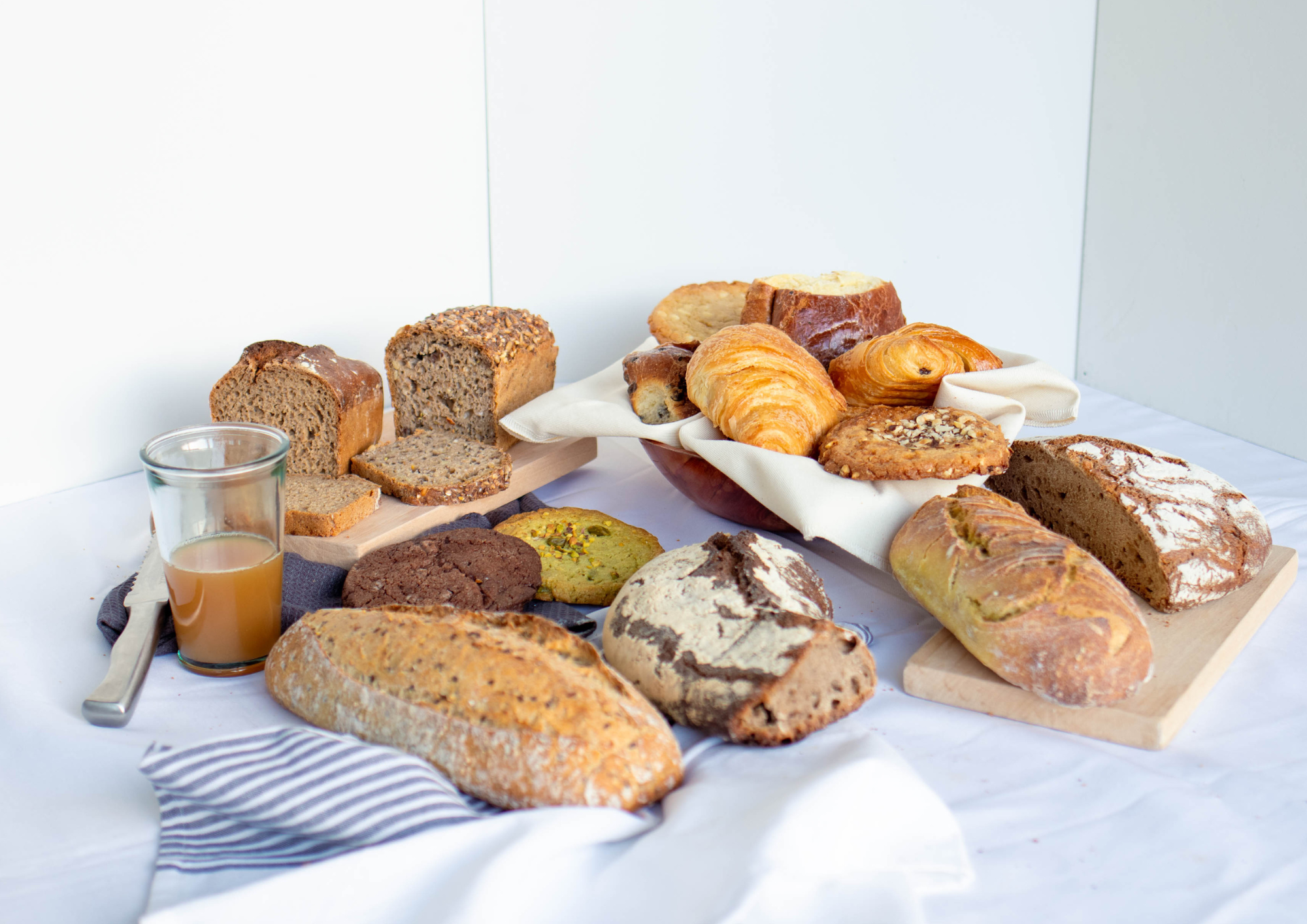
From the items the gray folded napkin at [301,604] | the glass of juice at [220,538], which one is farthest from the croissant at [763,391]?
the glass of juice at [220,538]

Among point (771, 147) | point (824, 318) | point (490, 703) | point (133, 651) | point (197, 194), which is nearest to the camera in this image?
point (490, 703)

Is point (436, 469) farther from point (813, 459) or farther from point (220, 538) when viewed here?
point (813, 459)

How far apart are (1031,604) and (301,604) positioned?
1068 mm

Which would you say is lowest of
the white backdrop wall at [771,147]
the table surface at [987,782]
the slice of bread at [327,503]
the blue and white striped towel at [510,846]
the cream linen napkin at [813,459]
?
the table surface at [987,782]

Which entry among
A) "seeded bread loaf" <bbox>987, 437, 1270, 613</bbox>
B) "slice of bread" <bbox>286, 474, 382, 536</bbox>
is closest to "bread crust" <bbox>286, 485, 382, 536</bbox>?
"slice of bread" <bbox>286, 474, 382, 536</bbox>

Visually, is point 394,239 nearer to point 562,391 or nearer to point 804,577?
point 562,391

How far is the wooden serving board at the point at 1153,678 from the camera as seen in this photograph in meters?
1.23

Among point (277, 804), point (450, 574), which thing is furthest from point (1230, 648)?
point (277, 804)

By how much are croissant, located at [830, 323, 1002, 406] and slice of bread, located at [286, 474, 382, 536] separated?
923mm

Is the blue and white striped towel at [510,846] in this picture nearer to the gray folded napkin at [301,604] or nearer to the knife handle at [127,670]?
the knife handle at [127,670]

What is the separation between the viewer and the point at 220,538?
1.36 meters

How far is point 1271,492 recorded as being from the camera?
220cm

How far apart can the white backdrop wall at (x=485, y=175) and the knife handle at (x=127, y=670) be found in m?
1.01

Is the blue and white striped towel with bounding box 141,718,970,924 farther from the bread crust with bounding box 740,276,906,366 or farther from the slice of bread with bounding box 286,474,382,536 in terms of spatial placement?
the bread crust with bounding box 740,276,906,366
